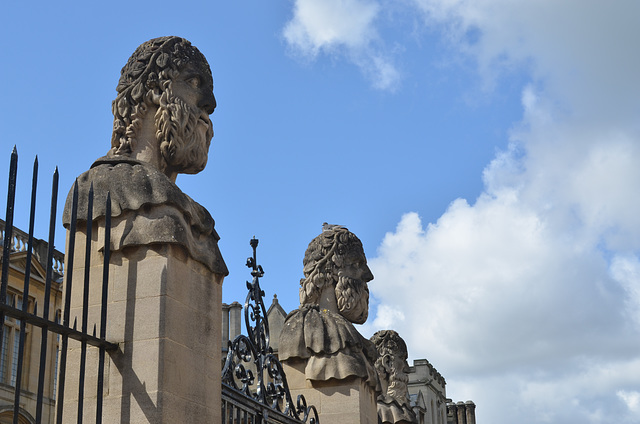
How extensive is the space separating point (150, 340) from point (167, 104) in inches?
71.9

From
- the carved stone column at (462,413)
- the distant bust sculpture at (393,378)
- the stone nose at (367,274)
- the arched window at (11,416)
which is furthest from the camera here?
the carved stone column at (462,413)

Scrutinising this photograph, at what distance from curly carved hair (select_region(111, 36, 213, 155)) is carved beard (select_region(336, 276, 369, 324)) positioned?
443cm

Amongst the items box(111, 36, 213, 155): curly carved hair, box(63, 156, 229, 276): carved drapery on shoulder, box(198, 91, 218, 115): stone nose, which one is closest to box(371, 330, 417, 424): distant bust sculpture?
box(198, 91, 218, 115): stone nose

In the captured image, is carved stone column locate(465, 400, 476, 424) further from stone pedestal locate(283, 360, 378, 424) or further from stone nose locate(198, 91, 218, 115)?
stone nose locate(198, 91, 218, 115)

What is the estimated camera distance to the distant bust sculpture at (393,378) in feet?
41.0

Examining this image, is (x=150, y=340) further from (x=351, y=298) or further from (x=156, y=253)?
(x=351, y=298)

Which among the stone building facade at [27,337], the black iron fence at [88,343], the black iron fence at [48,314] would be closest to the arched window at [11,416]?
the stone building facade at [27,337]

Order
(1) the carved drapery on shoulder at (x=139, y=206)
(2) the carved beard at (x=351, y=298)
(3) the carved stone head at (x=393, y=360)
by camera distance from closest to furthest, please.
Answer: (1) the carved drapery on shoulder at (x=139, y=206), (2) the carved beard at (x=351, y=298), (3) the carved stone head at (x=393, y=360)

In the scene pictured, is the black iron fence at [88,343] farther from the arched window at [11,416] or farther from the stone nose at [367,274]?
the arched window at [11,416]

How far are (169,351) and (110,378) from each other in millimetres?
387

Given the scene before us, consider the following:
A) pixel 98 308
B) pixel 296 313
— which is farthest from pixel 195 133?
pixel 296 313

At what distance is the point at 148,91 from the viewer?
258 inches

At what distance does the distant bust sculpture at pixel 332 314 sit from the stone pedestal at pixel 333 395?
107 mm

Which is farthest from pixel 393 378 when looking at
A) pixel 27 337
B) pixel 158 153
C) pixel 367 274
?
pixel 27 337
